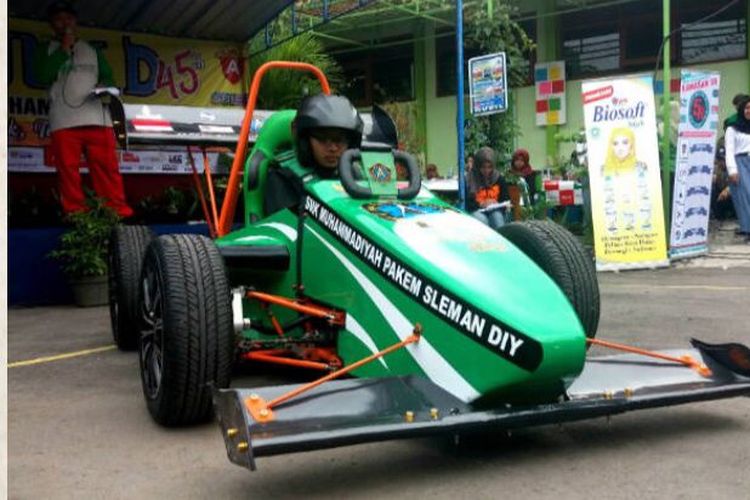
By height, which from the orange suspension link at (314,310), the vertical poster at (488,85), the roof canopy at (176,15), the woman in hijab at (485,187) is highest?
the roof canopy at (176,15)

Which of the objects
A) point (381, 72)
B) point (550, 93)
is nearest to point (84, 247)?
point (550, 93)

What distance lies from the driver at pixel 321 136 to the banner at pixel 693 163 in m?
6.30

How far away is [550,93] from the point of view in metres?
17.0

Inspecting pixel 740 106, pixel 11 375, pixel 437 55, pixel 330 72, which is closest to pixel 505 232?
pixel 11 375

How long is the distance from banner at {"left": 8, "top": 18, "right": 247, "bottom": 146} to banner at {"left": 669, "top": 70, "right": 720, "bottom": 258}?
5.45 metres

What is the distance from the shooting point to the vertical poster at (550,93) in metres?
16.8

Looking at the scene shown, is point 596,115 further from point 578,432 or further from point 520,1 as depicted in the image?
point 520,1

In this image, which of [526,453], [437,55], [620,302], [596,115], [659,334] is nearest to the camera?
[526,453]

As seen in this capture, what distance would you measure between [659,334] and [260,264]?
268 cm

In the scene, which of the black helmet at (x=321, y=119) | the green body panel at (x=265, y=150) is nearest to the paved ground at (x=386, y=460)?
the green body panel at (x=265, y=150)

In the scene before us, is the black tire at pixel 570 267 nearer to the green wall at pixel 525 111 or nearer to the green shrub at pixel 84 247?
the green shrub at pixel 84 247

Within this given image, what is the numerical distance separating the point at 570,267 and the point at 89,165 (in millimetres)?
5716

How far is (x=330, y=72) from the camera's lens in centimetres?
1301

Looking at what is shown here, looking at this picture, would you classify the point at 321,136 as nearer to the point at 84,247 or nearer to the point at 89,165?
the point at 84,247
